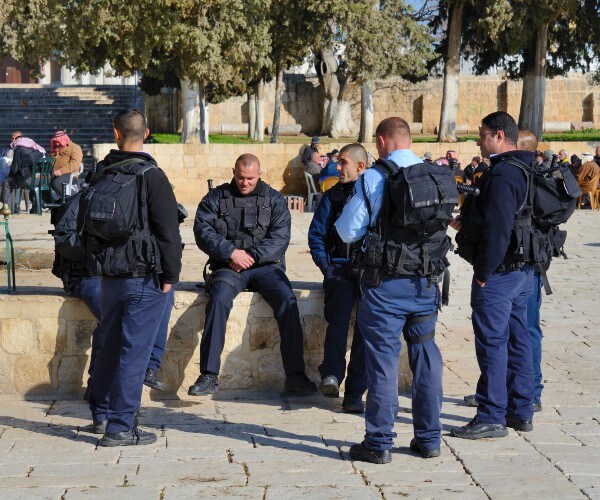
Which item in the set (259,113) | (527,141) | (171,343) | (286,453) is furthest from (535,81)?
(286,453)

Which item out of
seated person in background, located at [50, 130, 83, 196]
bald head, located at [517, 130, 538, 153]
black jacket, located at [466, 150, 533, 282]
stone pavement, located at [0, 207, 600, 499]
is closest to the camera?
stone pavement, located at [0, 207, 600, 499]

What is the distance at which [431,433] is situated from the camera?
5.21 meters

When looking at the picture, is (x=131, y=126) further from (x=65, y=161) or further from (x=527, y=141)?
(x=65, y=161)

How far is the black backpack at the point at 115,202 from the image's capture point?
5.23m

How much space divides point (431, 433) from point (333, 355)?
122 cm

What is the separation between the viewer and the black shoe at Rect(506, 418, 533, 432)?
581 centimetres

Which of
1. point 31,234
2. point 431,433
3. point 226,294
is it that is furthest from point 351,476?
point 31,234

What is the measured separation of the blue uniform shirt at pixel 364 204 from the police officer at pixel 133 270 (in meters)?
0.91

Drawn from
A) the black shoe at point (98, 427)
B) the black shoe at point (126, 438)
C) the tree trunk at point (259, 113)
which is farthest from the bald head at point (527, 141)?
the tree trunk at point (259, 113)

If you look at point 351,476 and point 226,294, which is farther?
point 226,294

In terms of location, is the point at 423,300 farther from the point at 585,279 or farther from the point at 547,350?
the point at 585,279

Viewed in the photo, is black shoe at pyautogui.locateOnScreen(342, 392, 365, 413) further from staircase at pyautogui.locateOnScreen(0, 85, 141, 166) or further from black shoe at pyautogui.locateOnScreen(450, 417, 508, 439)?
staircase at pyautogui.locateOnScreen(0, 85, 141, 166)

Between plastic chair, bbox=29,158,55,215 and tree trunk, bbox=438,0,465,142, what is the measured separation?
18.5 m

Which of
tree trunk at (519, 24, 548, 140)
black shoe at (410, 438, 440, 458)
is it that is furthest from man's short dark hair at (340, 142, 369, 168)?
tree trunk at (519, 24, 548, 140)
